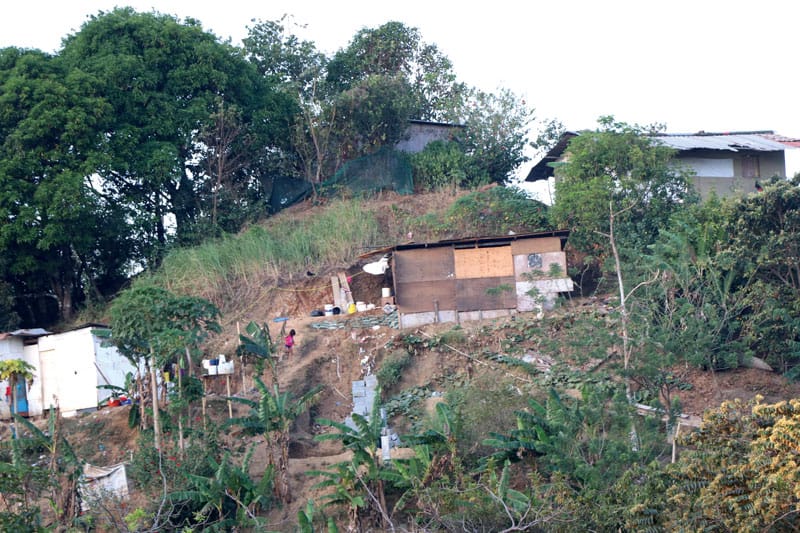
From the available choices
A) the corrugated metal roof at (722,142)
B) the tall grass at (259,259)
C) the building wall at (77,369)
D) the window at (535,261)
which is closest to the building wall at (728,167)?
the corrugated metal roof at (722,142)

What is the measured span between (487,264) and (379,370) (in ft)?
12.3

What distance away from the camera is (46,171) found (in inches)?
845

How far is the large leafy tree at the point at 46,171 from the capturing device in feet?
69.0

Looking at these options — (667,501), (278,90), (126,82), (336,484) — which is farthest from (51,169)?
(667,501)

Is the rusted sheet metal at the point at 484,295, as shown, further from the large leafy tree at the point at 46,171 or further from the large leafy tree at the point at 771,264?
the large leafy tree at the point at 46,171

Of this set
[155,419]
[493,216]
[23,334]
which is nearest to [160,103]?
[23,334]

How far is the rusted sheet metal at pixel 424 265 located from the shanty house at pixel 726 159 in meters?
4.87

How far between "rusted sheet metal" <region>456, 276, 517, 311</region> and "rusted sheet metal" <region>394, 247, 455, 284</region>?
17.4 inches

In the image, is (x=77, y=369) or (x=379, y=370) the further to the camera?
(x=379, y=370)

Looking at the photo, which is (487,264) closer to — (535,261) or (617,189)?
(535,261)

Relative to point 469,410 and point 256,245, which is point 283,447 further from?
point 256,245

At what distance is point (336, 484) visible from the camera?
13258 millimetres

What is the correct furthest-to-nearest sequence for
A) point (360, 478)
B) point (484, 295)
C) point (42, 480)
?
point (484, 295) → point (360, 478) → point (42, 480)

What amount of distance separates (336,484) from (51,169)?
12.7 metres
